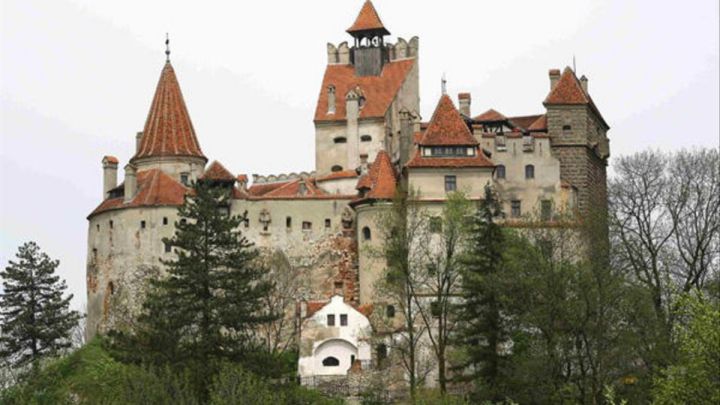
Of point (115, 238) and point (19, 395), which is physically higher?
point (115, 238)

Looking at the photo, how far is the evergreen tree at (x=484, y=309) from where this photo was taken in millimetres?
63312

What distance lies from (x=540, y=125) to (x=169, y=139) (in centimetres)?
2088

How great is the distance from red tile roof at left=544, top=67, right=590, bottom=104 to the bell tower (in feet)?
42.6

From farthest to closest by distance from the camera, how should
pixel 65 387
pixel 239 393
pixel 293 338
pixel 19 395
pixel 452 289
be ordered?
pixel 293 338 < pixel 452 289 < pixel 65 387 < pixel 19 395 < pixel 239 393

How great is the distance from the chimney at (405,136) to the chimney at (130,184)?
1445 centimetres

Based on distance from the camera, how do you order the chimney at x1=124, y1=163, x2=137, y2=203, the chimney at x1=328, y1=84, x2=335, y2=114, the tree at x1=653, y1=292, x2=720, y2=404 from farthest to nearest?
the chimney at x1=328, y1=84, x2=335, y2=114, the chimney at x1=124, y1=163, x2=137, y2=203, the tree at x1=653, y1=292, x2=720, y2=404

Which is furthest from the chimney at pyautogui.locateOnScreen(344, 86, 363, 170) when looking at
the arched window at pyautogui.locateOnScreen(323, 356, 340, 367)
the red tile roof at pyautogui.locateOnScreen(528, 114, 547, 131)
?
the arched window at pyautogui.locateOnScreen(323, 356, 340, 367)

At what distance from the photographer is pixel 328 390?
76.6 metres

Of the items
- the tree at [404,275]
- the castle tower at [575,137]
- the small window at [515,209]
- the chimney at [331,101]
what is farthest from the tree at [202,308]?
the chimney at [331,101]

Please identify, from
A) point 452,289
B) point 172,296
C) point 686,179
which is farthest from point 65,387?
point 686,179

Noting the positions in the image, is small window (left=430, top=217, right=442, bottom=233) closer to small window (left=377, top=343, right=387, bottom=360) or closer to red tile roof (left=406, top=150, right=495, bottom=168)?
red tile roof (left=406, top=150, right=495, bottom=168)

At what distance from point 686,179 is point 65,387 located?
100.0 ft

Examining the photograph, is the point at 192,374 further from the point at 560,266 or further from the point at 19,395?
the point at 560,266

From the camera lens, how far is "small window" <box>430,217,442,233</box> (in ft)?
249
